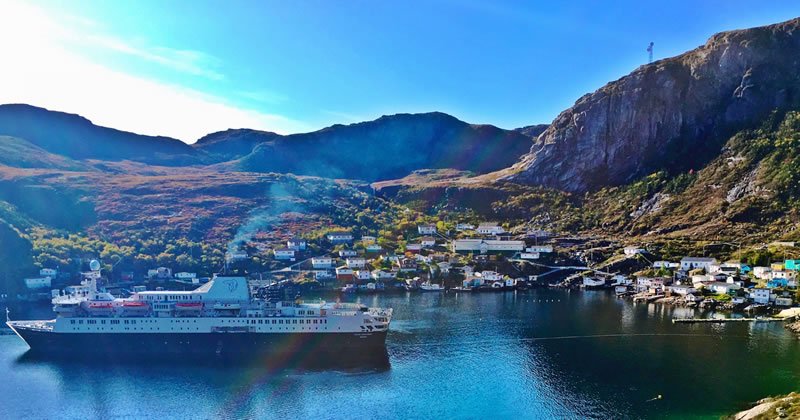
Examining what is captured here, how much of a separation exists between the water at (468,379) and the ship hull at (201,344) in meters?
2.21

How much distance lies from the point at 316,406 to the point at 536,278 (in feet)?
225

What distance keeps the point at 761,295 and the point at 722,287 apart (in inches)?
226

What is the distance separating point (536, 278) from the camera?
99.3m

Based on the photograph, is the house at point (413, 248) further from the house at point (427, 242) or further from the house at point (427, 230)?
the house at point (427, 230)

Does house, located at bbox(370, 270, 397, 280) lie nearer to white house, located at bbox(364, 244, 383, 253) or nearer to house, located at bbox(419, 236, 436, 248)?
white house, located at bbox(364, 244, 383, 253)

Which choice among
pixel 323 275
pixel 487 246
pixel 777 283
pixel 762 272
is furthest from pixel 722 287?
pixel 323 275

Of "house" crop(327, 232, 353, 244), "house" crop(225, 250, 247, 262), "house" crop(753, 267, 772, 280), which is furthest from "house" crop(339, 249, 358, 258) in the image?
"house" crop(753, 267, 772, 280)

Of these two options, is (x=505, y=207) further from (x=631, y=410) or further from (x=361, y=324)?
(x=631, y=410)

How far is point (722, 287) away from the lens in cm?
7806

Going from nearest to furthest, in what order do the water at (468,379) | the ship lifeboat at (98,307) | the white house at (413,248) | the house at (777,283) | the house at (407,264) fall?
the water at (468,379), the ship lifeboat at (98,307), the house at (777,283), the house at (407,264), the white house at (413,248)

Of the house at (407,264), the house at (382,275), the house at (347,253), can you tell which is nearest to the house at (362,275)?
the house at (382,275)

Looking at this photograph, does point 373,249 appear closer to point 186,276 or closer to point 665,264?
point 186,276

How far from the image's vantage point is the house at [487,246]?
110625 millimetres

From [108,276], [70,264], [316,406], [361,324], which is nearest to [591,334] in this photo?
[361,324]
